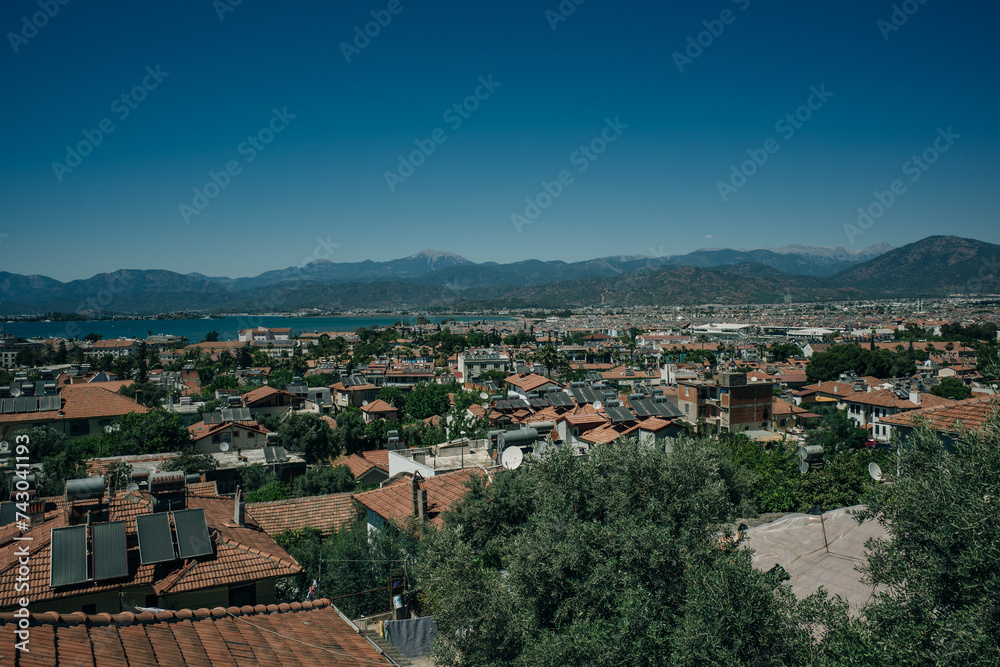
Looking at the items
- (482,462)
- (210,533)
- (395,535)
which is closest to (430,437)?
(482,462)

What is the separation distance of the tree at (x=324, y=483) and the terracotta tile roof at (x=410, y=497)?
5.53 m

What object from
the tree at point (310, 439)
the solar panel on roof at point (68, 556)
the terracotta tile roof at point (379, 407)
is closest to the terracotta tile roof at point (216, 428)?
the tree at point (310, 439)

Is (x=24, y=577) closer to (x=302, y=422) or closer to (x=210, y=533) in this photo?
(x=210, y=533)

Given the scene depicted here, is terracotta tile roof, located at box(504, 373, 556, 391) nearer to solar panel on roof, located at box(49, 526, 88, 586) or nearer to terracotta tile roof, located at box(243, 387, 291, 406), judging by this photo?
terracotta tile roof, located at box(243, 387, 291, 406)

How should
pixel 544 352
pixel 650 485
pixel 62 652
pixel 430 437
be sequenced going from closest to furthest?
1. pixel 62 652
2. pixel 650 485
3. pixel 430 437
4. pixel 544 352

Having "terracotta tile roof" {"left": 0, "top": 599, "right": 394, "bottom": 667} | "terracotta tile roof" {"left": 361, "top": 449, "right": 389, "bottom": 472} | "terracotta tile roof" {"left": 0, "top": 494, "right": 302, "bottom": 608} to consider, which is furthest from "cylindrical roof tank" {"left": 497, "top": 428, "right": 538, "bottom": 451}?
"terracotta tile roof" {"left": 361, "top": 449, "right": 389, "bottom": 472}

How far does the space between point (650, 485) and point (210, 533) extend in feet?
22.3

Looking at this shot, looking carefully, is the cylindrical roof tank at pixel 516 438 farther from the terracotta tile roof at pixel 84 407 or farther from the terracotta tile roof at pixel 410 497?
the terracotta tile roof at pixel 84 407

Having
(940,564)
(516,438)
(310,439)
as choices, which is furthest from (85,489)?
(310,439)

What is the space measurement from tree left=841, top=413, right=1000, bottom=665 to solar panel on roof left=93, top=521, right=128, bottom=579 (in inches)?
341

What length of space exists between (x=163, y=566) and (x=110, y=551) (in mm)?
710

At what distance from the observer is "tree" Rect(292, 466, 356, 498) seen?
20281mm

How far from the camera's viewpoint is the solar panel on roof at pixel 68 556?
7781 mm

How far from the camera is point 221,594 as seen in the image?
8500 mm
